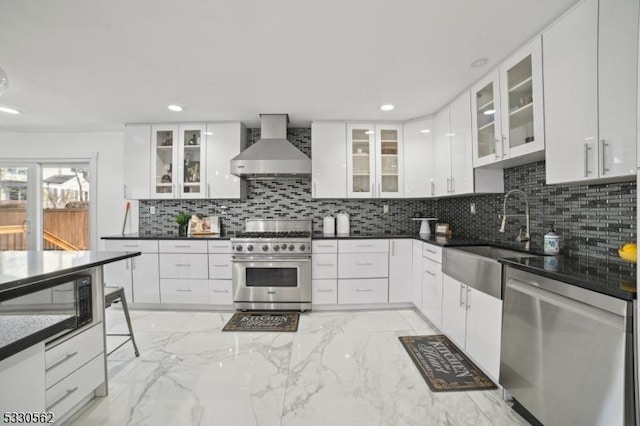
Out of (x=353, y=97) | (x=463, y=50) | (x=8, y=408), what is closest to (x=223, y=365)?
(x=8, y=408)

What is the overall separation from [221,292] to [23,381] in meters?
2.34

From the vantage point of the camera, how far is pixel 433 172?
3426 mm

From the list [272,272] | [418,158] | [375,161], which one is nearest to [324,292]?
[272,272]

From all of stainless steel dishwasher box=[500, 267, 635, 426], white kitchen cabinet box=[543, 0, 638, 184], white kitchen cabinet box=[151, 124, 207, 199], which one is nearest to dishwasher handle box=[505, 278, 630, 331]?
stainless steel dishwasher box=[500, 267, 635, 426]

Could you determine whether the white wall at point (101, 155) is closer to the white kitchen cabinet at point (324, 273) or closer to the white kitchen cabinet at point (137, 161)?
the white kitchen cabinet at point (137, 161)

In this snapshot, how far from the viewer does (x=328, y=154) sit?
3.57 metres

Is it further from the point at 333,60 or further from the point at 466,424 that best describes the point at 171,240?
the point at 466,424

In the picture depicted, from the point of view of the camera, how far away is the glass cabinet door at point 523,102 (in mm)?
1808

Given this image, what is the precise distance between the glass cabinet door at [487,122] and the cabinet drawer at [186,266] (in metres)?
3.10

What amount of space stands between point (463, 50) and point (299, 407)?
264cm

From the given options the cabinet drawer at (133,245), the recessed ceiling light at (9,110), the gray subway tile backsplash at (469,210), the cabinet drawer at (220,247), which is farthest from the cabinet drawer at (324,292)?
the recessed ceiling light at (9,110)

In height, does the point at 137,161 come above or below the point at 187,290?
above

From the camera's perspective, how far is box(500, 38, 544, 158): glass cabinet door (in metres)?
1.81

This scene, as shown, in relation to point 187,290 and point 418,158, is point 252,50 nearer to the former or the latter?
point 418,158
